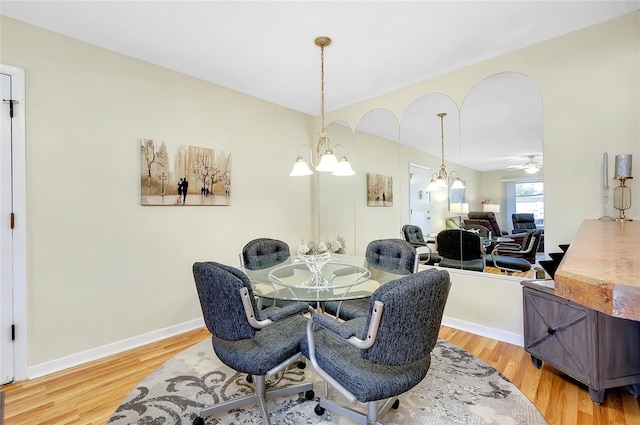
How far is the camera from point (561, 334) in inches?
79.3

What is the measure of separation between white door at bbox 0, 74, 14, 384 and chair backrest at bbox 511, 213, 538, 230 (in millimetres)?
4215

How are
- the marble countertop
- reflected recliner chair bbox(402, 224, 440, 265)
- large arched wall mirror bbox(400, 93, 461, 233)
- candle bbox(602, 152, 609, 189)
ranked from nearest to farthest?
the marble countertop → candle bbox(602, 152, 609, 189) → large arched wall mirror bbox(400, 93, 461, 233) → reflected recliner chair bbox(402, 224, 440, 265)

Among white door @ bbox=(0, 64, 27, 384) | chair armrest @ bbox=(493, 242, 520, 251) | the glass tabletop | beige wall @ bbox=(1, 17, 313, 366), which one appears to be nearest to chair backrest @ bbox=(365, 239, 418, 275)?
the glass tabletop

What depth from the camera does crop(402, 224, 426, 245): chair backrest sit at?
11.3 feet

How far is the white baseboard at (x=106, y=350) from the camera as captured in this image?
2.28 meters

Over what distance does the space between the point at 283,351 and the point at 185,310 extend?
194cm

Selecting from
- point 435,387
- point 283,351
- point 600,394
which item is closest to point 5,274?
point 283,351

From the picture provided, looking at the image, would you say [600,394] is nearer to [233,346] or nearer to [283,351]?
[283,351]

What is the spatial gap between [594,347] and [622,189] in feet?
3.96

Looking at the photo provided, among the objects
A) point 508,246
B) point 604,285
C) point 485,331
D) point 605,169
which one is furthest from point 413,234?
point 604,285

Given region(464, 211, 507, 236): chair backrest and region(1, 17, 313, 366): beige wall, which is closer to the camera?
→ region(1, 17, 313, 366): beige wall

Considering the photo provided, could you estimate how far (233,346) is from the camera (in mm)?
1640

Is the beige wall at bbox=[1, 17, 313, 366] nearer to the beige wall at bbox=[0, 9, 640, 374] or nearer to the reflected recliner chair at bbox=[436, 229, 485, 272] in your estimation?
the beige wall at bbox=[0, 9, 640, 374]

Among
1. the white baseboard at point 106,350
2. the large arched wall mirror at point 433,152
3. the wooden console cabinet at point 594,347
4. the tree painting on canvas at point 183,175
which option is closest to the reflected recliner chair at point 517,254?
the large arched wall mirror at point 433,152
